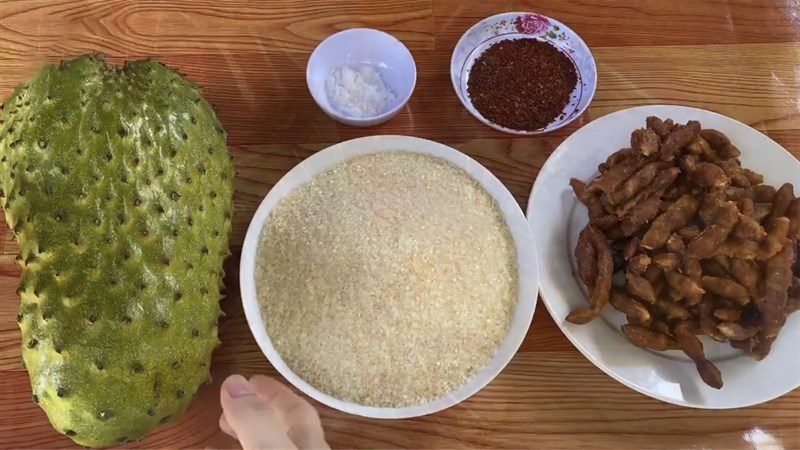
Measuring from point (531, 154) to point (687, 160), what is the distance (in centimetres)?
24

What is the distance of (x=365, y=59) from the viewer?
1.03 metres

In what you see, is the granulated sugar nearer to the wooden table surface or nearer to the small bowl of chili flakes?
the wooden table surface

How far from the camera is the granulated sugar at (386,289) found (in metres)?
0.80

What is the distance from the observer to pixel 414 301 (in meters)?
0.80

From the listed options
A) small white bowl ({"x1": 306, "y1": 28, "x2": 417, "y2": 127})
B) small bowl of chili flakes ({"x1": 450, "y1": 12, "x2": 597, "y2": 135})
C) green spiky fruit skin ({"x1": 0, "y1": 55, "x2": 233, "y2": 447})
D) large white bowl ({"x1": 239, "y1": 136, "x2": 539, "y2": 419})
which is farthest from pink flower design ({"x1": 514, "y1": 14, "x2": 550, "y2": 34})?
green spiky fruit skin ({"x1": 0, "y1": 55, "x2": 233, "y2": 447})

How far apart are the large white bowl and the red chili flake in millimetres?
139

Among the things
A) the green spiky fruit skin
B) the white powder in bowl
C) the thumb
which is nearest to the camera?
the green spiky fruit skin

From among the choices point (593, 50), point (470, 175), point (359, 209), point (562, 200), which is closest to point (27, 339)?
point (359, 209)

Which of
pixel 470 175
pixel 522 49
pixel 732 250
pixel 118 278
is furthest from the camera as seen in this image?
pixel 522 49

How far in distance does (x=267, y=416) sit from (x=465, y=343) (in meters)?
0.28

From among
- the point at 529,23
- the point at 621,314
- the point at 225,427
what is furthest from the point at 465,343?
the point at 529,23

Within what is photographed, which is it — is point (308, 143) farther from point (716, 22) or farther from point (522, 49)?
point (716, 22)

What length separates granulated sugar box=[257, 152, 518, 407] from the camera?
2.61ft

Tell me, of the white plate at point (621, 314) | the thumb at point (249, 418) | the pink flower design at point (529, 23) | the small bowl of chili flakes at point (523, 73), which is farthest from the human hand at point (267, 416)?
the pink flower design at point (529, 23)
